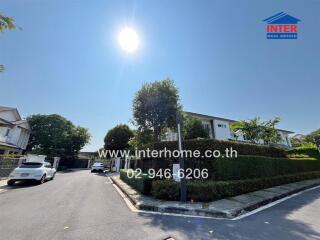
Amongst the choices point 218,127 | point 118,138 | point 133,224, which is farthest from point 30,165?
point 218,127

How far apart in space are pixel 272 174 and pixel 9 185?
17.3 meters

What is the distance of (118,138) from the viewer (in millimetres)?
34875

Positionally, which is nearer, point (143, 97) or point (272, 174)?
point (272, 174)

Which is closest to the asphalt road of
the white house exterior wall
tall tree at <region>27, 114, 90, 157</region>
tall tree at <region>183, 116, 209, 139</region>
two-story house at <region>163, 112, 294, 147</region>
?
tall tree at <region>183, 116, 209, 139</region>

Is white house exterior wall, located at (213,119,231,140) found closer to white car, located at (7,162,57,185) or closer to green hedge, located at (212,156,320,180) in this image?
green hedge, located at (212,156,320,180)

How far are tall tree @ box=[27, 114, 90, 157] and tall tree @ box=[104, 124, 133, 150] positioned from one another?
7.73 metres

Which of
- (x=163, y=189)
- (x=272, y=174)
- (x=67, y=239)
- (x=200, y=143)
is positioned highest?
(x=200, y=143)

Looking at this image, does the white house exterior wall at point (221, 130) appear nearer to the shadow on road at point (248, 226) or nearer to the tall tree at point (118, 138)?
the tall tree at point (118, 138)

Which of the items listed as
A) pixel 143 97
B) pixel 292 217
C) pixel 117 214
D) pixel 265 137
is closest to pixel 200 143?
pixel 292 217

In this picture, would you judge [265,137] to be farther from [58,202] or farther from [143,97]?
[58,202]

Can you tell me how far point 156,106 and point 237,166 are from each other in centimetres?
669

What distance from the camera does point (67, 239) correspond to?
3.97m

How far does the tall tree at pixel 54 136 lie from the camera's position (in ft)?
108

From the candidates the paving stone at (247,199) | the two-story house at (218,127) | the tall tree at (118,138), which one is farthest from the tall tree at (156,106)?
the tall tree at (118,138)
